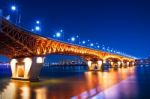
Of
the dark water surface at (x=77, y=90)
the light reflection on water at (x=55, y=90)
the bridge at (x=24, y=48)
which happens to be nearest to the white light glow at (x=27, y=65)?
the bridge at (x=24, y=48)

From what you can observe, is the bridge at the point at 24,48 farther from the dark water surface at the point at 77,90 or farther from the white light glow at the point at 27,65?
the dark water surface at the point at 77,90

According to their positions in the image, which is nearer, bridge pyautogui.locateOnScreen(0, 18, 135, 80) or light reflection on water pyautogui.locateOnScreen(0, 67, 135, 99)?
light reflection on water pyautogui.locateOnScreen(0, 67, 135, 99)

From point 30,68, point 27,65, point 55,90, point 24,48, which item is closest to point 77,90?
point 55,90

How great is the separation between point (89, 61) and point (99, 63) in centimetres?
512

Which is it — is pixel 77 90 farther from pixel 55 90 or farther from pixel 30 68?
pixel 30 68

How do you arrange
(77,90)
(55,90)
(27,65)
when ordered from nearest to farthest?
(77,90) → (55,90) → (27,65)

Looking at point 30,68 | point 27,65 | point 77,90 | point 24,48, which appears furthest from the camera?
point 27,65

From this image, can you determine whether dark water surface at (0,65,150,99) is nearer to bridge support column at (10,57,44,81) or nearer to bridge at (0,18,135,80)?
bridge support column at (10,57,44,81)

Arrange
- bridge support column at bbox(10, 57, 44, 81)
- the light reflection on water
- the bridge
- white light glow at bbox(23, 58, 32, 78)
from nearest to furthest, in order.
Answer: the light reflection on water < the bridge < bridge support column at bbox(10, 57, 44, 81) < white light glow at bbox(23, 58, 32, 78)

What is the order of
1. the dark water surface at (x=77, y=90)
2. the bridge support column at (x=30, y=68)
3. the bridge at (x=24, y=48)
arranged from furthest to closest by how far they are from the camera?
the bridge support column at (x=30, y=68) < the bridge at (x=24, y=48) < the dark water surface at (x=77, y=90)

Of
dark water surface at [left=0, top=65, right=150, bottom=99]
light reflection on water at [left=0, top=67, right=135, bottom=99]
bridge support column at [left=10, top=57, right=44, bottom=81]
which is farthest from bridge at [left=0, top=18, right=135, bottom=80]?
light reflection on water at [left=0, top=67, right=135, bottom=99]

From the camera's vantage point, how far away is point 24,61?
55.2m

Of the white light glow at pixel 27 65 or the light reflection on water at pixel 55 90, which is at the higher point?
the white light glow at pixel 27 65

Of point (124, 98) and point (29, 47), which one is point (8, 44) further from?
point (124, 98)
